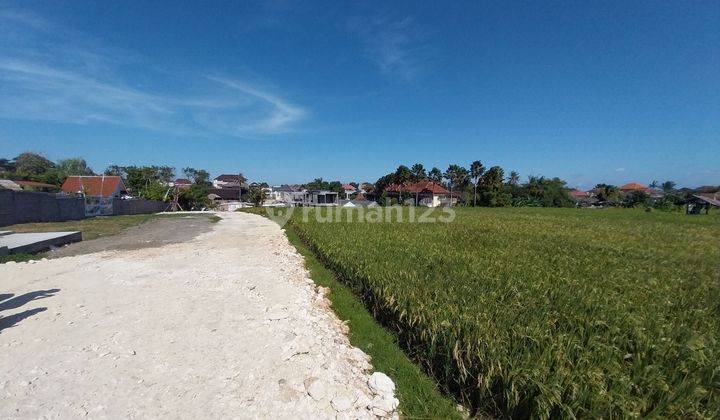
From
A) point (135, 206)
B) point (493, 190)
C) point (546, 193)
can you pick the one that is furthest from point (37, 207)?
point (546, 193)

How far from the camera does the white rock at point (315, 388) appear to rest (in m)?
3.44

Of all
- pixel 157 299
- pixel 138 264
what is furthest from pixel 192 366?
pixel 138 264

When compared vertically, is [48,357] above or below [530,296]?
below

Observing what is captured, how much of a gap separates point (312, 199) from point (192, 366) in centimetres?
6302

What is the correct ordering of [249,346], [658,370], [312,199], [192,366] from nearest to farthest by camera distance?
[658,370] → [192,366] → [249,346] → [312,199]

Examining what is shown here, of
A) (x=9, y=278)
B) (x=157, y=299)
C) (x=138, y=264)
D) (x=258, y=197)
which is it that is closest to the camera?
(x=157, y=299)

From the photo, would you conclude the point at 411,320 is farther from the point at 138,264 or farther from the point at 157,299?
the point at 138,264

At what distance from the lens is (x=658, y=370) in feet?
9.82

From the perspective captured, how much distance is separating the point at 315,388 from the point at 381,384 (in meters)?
0.80

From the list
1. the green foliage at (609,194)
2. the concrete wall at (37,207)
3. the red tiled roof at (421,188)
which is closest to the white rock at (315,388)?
the concrete wall at (37,207)

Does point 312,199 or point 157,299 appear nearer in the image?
point 157,299

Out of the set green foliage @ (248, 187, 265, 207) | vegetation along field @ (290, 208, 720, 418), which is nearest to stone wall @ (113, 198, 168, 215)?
green foliage @ (248, 187, 265, 207)

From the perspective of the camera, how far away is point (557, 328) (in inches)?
159

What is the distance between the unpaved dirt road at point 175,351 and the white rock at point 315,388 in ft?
0.05
